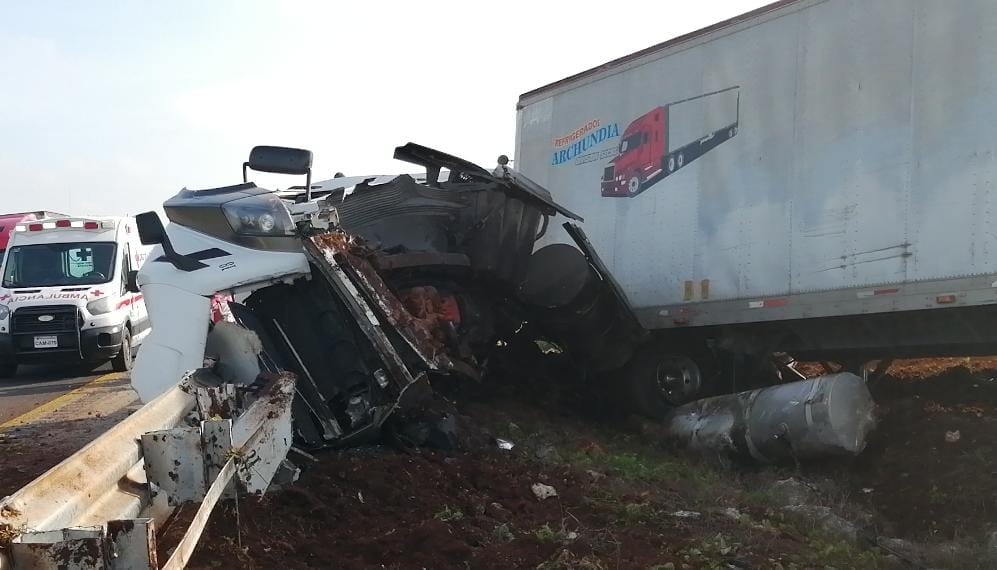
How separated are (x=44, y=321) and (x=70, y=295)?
1.54ft

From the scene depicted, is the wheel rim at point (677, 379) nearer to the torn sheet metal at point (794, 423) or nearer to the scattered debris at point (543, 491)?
the torn sheet metal at point (794, 423)

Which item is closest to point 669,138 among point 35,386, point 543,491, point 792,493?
point 792,493

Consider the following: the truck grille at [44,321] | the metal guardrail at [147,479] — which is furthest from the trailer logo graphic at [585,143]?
the truck grille at [44,321]

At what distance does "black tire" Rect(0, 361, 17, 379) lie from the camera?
11.6 m

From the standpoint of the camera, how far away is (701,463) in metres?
5.76

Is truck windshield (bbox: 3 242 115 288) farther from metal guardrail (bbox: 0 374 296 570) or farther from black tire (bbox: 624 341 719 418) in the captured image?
metal guardrail (bbox: 0 374 296 570)

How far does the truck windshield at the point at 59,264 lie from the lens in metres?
12.0

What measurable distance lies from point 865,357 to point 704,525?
326 cm

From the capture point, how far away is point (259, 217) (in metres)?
4.64

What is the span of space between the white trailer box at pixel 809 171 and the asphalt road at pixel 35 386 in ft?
18.7

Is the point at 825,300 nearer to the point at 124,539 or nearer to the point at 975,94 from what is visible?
the point at 975,94

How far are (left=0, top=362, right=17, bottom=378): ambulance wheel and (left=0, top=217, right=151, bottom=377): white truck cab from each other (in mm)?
12

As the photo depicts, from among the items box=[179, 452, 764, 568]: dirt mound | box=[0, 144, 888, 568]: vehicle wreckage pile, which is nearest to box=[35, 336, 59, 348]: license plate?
box=[0, 144, 888, 568]: vehicle wreckage pile

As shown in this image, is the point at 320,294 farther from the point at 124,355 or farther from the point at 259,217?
the point at 124,355
